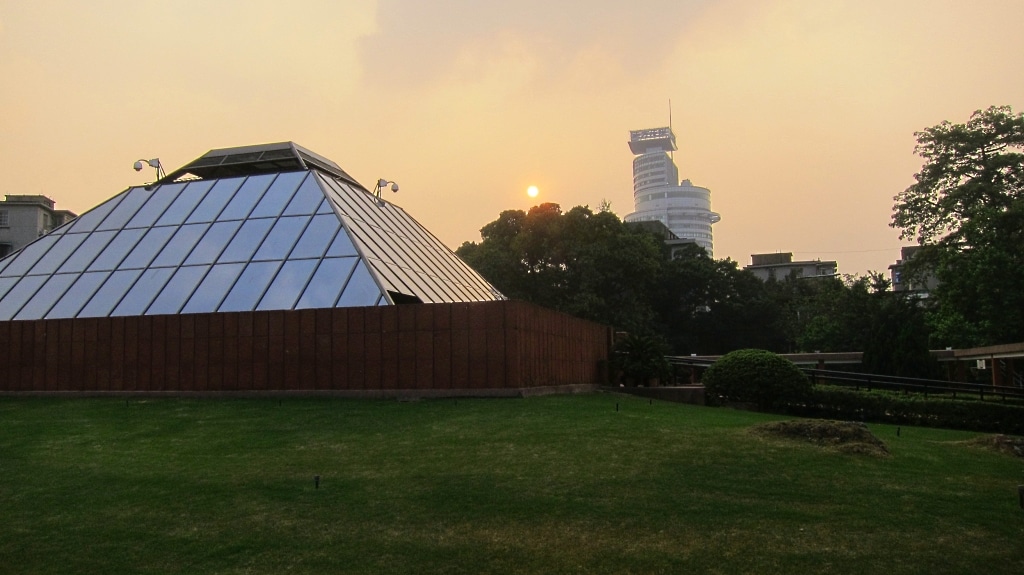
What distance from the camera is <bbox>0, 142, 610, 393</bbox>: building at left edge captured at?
20.3 meters

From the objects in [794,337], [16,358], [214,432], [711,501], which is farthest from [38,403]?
[794,337]

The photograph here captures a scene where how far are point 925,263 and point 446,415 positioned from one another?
97.5 feet

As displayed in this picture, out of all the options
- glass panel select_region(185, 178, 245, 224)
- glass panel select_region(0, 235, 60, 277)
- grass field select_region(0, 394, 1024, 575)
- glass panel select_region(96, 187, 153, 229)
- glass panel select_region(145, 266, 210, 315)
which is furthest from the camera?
glass panel select_region(96, 187, 153, 229)

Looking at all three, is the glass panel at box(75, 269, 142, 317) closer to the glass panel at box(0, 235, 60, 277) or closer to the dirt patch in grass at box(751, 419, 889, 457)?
the glass panel at box(0, 235, 60, 277)

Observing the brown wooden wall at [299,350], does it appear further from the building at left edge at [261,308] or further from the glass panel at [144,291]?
the glass panel at [144,291]

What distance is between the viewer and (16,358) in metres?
23.8

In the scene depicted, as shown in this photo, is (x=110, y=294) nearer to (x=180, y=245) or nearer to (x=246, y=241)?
(x=180, y=245)

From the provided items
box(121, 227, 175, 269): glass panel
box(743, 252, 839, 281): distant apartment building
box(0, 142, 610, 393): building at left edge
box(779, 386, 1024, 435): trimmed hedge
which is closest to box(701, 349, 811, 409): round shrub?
box(779, 386, 1024, 435): trimmed hedge

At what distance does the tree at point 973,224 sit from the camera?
3216 centimetres

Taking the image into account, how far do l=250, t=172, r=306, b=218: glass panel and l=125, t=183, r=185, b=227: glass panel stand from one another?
13.6 feet

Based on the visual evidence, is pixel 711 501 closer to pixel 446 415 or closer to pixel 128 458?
pixel 446 415

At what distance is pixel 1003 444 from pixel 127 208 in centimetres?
2905

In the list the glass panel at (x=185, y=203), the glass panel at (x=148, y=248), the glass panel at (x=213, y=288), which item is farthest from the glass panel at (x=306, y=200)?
the glass panel at (x=148, y=248)

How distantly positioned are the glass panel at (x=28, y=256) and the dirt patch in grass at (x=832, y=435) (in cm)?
2551
